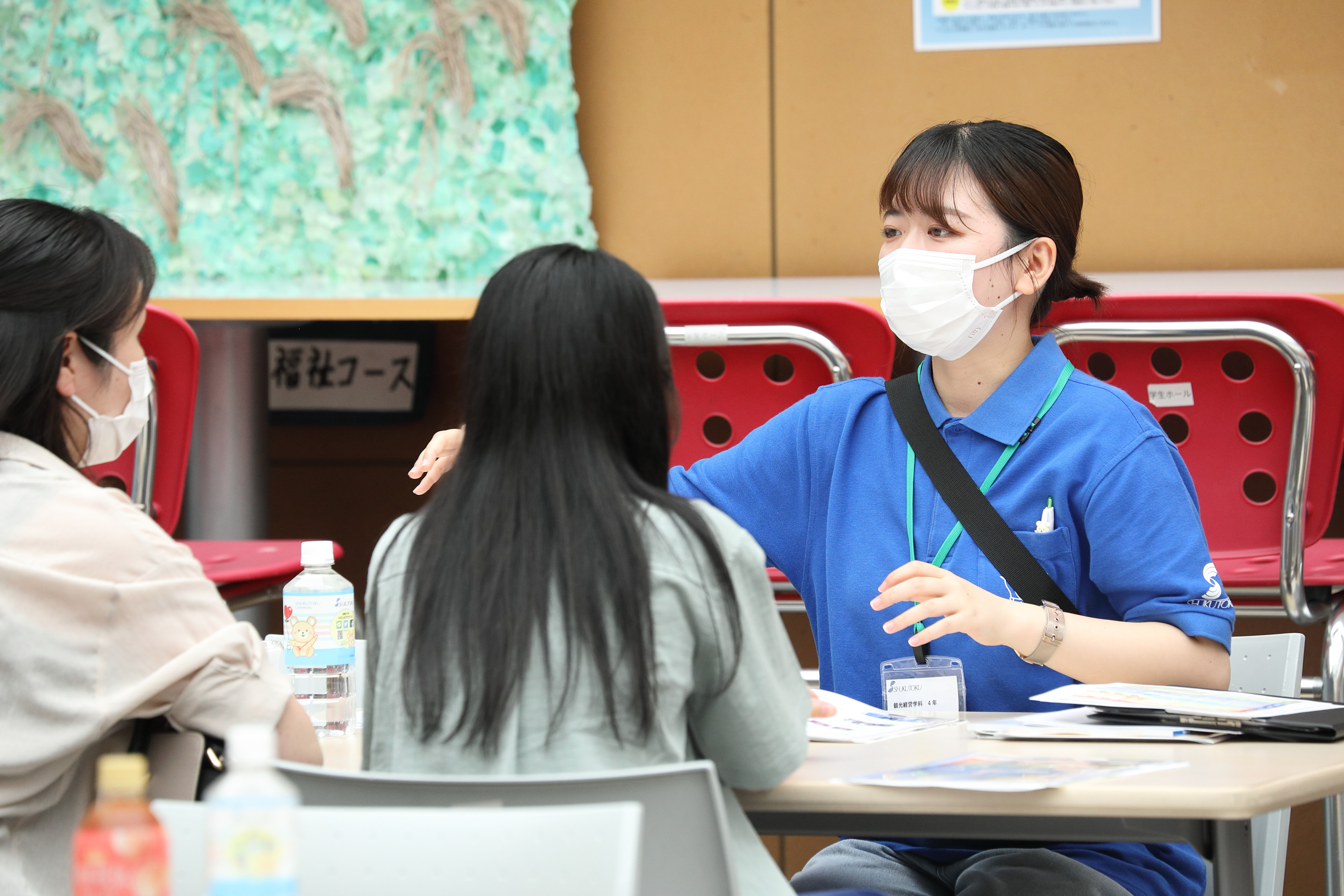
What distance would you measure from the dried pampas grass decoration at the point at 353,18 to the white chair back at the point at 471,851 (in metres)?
2.65

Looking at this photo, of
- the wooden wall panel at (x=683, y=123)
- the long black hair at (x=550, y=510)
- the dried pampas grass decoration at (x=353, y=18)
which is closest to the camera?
the long black hair at (x=550, y=510)

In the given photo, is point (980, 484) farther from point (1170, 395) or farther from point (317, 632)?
point (317, 632)

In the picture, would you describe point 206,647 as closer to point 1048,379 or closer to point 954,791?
point 954,791

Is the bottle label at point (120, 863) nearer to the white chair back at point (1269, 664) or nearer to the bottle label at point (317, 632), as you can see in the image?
the bottle label at point (317, 632)

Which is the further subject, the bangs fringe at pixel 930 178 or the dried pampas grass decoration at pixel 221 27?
the dried pampas grass decoration at pixel 221 27

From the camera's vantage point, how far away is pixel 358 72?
321cm

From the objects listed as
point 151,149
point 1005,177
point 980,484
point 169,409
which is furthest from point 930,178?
point 151,149

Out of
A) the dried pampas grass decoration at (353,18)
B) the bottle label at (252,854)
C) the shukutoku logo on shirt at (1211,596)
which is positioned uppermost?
the dried pampas grass decoration at (353,18)

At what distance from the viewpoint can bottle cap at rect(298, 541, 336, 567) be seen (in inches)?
67.4

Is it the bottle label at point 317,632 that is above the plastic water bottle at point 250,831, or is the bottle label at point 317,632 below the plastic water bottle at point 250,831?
below

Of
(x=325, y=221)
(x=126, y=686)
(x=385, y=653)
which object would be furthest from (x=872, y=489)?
(x=325, y=221)

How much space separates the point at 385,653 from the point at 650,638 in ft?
0.84

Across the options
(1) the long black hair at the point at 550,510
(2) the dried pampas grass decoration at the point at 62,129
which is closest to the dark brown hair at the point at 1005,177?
(1) the long black hair at the point at 550,510

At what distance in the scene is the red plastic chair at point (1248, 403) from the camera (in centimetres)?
203
